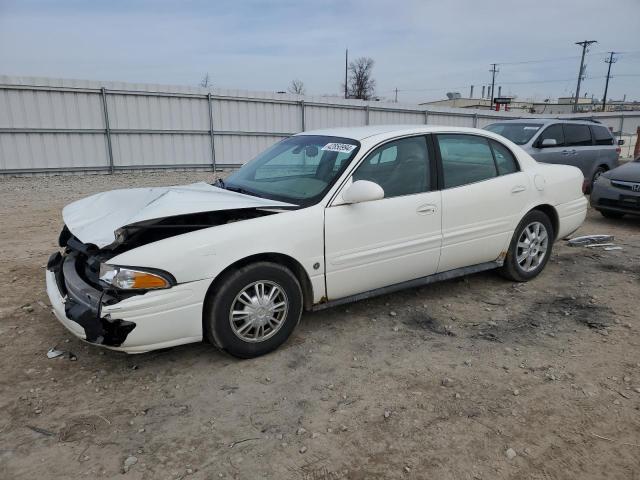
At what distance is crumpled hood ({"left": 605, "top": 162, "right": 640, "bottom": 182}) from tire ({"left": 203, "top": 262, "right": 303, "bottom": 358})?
22.6 feet

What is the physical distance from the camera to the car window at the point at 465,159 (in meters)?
4.27

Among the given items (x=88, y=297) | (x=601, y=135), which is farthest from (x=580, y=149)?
(x=88, y=297)

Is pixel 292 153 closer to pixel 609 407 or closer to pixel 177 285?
pixel 177 285

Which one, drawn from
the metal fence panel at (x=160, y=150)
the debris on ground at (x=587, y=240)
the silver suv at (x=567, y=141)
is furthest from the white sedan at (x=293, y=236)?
the metal fence panel at (x=160, y=150)

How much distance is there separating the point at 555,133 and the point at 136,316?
9.26m

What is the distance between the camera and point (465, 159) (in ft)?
14.6

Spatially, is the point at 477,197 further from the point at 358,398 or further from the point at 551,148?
the point at 551,148

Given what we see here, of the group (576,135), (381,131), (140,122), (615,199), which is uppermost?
(381,131)

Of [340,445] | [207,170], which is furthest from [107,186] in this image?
[340,445]

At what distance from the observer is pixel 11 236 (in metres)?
6.70

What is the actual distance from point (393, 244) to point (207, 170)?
41.1 feet

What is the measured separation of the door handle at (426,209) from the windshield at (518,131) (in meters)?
6.08

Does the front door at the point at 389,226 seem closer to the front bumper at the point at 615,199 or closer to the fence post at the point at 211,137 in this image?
the front bumper at the point at 615,199

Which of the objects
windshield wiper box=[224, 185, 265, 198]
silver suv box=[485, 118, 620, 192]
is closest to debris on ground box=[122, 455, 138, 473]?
windshield wiper box=[224, 185, 265, 198]
